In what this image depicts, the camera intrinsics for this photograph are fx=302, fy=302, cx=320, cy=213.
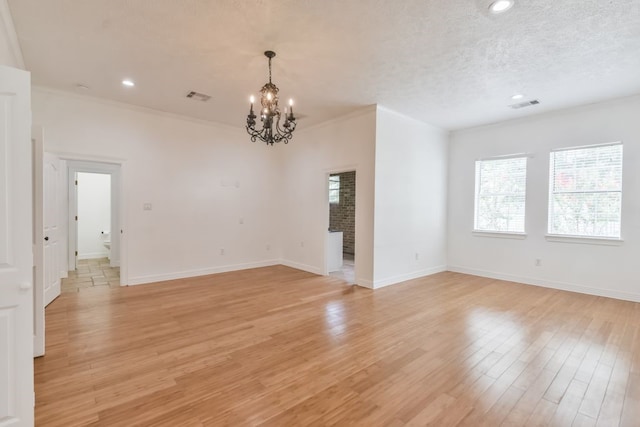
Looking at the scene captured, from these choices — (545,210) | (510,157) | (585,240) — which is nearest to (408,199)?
(510,157)

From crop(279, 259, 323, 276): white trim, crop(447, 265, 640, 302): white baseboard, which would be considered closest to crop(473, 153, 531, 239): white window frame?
crop(447, 265, 640, 302): white baseboard

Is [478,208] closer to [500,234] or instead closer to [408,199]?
[500,234]

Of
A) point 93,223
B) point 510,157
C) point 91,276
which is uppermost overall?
point 510,157

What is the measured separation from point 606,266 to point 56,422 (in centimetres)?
675

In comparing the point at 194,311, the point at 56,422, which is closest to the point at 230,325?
the point at 194,311

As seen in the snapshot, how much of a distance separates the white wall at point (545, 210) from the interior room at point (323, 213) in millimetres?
33

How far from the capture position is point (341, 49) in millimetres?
3188

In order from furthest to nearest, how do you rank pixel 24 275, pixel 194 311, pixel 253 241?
pixel 253 241 < pixel 194 311 < pixel 24 275

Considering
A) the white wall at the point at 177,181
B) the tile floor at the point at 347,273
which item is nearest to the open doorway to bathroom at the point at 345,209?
the tile floor at the point at 347,273

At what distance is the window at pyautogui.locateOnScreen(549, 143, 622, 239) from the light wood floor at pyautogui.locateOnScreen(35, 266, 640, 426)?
118 cm

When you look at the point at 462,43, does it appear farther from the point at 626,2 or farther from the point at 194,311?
the point at 194,311

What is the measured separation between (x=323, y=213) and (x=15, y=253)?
469 cm

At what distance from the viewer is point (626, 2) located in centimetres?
240

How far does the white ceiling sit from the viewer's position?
255cm
